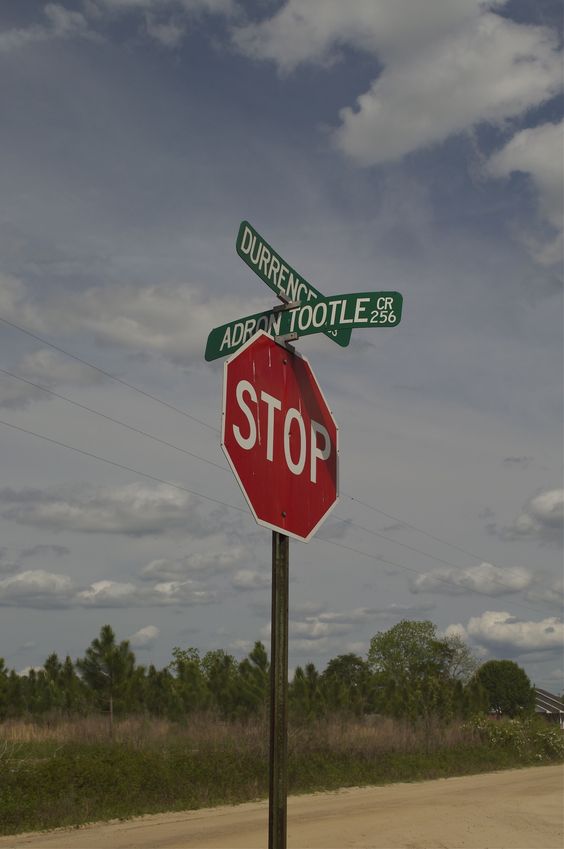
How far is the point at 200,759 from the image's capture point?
22594mm

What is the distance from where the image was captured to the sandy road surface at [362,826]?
560 inches

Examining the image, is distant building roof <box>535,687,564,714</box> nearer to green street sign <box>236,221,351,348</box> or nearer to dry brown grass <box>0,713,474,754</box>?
dry brown grass <box>0,713,474,754</box>

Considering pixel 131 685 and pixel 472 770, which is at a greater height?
pixel 131 685

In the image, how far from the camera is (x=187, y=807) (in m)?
19.2

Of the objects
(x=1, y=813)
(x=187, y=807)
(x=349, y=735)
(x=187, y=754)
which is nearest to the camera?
(x=1, y=813)

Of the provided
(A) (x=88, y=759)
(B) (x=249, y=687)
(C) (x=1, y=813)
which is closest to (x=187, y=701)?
(B) (x=249, y=687)

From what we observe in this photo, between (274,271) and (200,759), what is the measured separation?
21.0 metres

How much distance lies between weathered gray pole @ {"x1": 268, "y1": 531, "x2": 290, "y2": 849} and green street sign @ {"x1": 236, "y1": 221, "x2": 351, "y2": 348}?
3.92 ft

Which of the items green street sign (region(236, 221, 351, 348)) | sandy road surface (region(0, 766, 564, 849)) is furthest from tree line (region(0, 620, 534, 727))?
green street sign (region(236, 221, 351, 348))

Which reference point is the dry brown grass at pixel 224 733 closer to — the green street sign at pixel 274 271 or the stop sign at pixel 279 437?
the green street sign at pixel 274 271

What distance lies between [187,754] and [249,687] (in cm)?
1670

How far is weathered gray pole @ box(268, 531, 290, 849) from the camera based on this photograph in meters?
3.39

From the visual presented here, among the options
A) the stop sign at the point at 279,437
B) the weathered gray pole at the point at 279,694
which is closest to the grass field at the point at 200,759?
the weathered gray pole at the point at 279,694

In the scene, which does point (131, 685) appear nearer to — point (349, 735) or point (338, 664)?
point (349, 735)
